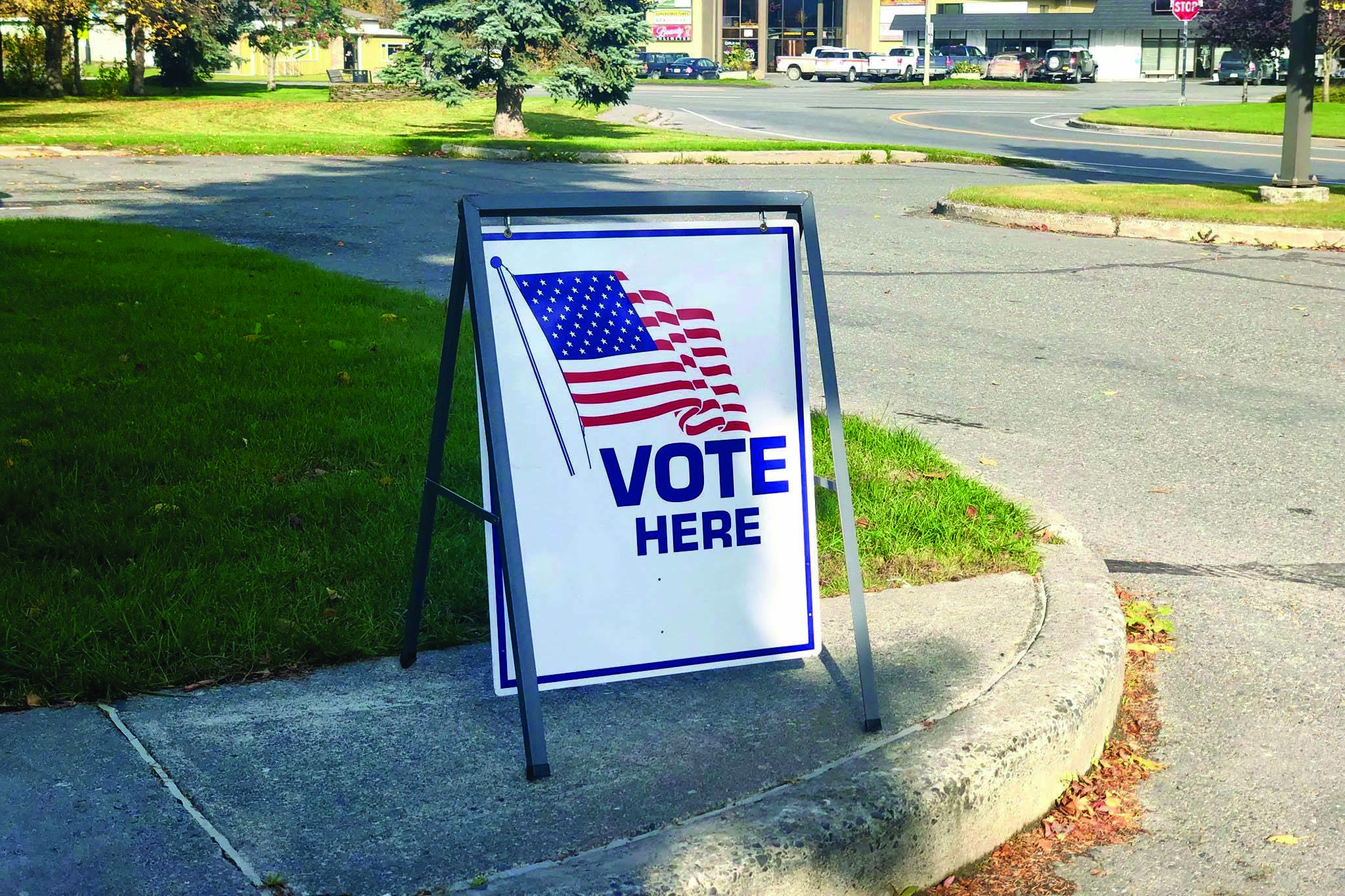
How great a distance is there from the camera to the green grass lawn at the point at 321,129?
2203 cm

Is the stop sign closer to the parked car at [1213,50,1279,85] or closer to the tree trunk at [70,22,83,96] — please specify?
the parked car at [1213,50,1279,85]

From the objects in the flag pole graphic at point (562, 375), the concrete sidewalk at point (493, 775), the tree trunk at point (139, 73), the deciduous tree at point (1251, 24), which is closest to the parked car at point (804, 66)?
the deciduous tree at point (1251, 24)

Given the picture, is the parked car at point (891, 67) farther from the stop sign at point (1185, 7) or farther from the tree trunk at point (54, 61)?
the tree trunk at point (54, 61)

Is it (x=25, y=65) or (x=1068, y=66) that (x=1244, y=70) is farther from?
(x=25, y=65)

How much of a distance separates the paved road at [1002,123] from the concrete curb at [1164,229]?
6.77 meters

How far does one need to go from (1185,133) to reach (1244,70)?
35.6 m

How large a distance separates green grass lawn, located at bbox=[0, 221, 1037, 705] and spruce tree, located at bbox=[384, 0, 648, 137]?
Answer: 18.2m

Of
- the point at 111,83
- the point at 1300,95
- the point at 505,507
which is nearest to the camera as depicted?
the point at 505,507

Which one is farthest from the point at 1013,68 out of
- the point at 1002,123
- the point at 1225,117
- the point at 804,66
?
the point at 1225,117

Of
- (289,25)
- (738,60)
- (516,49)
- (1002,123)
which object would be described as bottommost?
(1002,123)

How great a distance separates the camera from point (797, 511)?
3.33 m

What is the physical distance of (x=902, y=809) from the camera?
2795 millimetres

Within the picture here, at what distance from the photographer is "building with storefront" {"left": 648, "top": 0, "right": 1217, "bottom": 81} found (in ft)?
239

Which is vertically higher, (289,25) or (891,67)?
(289,25)
